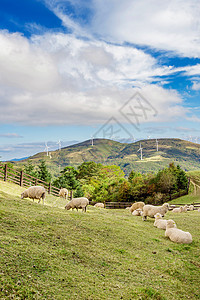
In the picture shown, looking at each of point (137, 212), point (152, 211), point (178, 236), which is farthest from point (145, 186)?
point (178, 236)

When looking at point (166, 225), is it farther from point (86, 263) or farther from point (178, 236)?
point (86, 263)

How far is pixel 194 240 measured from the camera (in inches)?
509

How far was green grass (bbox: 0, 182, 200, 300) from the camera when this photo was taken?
537cm

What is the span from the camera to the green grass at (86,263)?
537 centimetres

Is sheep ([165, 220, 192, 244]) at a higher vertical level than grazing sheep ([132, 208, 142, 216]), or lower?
higher

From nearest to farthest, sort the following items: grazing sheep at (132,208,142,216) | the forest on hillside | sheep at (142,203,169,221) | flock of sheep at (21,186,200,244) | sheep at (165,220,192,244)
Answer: sheep at (165,220,192,244)
flock of sheep at (21,186,200,244)
sheep at (142,203,169,221)
grazing sheep at (132,208,142,216)
the forest on hillside

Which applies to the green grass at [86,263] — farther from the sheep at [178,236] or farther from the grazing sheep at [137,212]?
the grazing sheep at [137,212]

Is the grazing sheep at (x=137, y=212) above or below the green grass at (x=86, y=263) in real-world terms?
below

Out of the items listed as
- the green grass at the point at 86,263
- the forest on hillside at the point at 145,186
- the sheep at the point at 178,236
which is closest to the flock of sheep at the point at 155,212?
the sheep at the point at 178,236

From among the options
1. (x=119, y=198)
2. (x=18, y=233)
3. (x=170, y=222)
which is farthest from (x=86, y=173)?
(x=18, y=233)

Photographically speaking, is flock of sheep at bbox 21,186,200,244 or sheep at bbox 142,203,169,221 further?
sheep at bbox 142,203,169,221

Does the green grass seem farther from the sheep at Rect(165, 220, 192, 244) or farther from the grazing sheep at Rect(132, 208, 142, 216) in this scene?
the grazing sheep at Rect(132, 208, 142, 216)

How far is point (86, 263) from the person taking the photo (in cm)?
740

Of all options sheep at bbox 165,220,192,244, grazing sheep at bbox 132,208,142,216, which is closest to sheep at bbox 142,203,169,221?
grazing sheep at bbox 132,208,142,216
